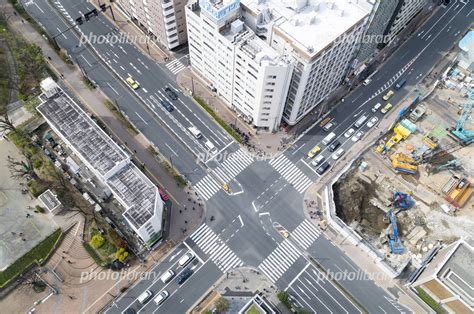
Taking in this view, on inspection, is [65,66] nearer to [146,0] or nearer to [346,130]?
[146,0]

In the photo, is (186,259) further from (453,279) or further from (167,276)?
(453,279)

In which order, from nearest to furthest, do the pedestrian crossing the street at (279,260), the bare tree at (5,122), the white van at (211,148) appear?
the pedestrian crossing the street at (279,260)
the bare tree at (5,122)
the white van at (211,148)

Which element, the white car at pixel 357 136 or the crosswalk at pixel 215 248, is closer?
the crosswalk at pixel 215 248

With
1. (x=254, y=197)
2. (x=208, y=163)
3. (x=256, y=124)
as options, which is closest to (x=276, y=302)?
(x=254, y=197)

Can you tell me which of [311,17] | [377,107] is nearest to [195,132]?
[311,17]

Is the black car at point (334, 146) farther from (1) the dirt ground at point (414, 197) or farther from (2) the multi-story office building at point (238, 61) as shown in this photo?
(2) the multi-story office building at point (238, 61)
